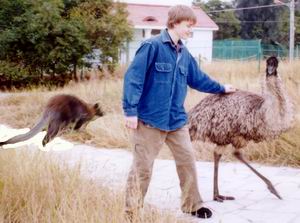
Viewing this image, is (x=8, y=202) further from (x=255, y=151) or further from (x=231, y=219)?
(x=255, y=151)

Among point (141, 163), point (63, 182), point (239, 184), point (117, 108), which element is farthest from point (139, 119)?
point (117, 108)

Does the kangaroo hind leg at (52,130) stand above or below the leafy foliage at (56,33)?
below

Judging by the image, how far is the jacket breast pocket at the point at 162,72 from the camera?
469cm

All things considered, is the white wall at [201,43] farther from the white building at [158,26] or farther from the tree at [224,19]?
the tree at [224,19]

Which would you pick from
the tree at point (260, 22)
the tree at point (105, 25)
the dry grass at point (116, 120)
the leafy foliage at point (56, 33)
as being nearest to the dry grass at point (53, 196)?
the dry grass at point (116, 120)

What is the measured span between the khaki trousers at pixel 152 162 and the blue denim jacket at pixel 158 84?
87mm

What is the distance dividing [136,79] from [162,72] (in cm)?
24

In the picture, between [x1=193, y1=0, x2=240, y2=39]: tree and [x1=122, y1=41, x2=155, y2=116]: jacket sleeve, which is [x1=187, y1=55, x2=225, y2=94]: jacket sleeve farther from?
[x1=193, y1=0, x2=240, y2=39]: tree

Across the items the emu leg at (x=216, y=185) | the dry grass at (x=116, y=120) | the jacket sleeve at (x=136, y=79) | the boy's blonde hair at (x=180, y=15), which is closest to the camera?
the jacket sleeve at (x=136, y=79)

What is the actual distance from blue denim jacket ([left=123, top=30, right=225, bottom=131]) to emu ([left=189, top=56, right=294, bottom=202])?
54cm

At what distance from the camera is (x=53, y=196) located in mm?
4660

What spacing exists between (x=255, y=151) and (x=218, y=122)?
2.03 m

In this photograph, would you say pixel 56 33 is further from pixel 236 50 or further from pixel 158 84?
pixel 236 50

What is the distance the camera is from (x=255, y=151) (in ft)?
23.7
